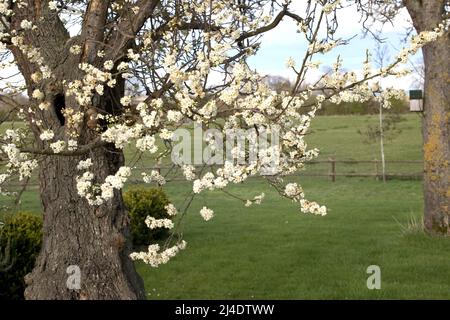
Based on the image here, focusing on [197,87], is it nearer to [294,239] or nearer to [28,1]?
[28,1]

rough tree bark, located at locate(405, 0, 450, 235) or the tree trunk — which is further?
rough tree bark, located at locate(405, 0, 450, 235)

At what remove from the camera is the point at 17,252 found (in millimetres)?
7746

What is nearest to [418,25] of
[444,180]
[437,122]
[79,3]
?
[437,122]

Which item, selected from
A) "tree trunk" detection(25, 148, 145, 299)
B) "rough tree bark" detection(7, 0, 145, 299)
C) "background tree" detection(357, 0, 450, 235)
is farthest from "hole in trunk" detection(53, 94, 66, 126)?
"background tree" detection(357, 0, 450, 235)

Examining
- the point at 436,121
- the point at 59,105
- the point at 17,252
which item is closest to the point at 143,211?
the point at 17,252

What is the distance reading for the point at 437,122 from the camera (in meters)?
10.5

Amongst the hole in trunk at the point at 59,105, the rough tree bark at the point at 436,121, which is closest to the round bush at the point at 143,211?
the rough tree bark at the point at 436,121

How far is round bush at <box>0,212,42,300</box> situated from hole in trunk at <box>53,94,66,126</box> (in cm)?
232

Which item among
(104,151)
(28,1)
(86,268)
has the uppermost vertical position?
(28,1)

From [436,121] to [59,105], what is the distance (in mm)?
7290

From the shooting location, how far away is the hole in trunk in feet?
17.7

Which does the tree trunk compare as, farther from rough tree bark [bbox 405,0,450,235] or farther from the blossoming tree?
rough tree bark [bbox 405,0,450,235]

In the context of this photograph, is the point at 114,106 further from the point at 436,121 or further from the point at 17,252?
the point at 436,121

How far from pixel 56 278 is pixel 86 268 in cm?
33
